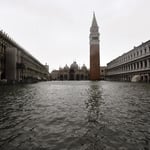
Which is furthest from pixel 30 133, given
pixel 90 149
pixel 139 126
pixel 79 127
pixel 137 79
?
pixel 137 79

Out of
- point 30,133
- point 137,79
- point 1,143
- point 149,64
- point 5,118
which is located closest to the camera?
point 1,143

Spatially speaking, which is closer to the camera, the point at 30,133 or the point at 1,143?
the point at 1,143

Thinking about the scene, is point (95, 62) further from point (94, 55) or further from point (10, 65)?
point (10, 65)

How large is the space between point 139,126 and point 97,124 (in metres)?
1.91

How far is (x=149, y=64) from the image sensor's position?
5075 cm

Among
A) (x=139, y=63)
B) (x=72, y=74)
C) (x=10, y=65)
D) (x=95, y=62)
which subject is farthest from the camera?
(x=72, y=74)

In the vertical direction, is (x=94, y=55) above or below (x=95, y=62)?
above

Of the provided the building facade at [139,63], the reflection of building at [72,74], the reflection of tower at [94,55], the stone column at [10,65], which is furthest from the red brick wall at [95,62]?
the stone column at [10,65]

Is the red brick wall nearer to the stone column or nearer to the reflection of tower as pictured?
the reflection of tower

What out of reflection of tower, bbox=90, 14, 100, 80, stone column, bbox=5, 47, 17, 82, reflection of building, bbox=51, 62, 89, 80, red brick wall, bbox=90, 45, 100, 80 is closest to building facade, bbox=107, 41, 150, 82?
red brick wall, bbox=90, 45, 100, 80

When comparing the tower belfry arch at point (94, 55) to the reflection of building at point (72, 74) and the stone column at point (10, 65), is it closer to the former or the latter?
the reflection of building at point (72, 74)

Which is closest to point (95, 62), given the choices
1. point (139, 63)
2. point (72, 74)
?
point (139, 63)

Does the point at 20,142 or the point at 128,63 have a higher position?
the point at 128,63

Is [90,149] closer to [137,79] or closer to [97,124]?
[97,124]
